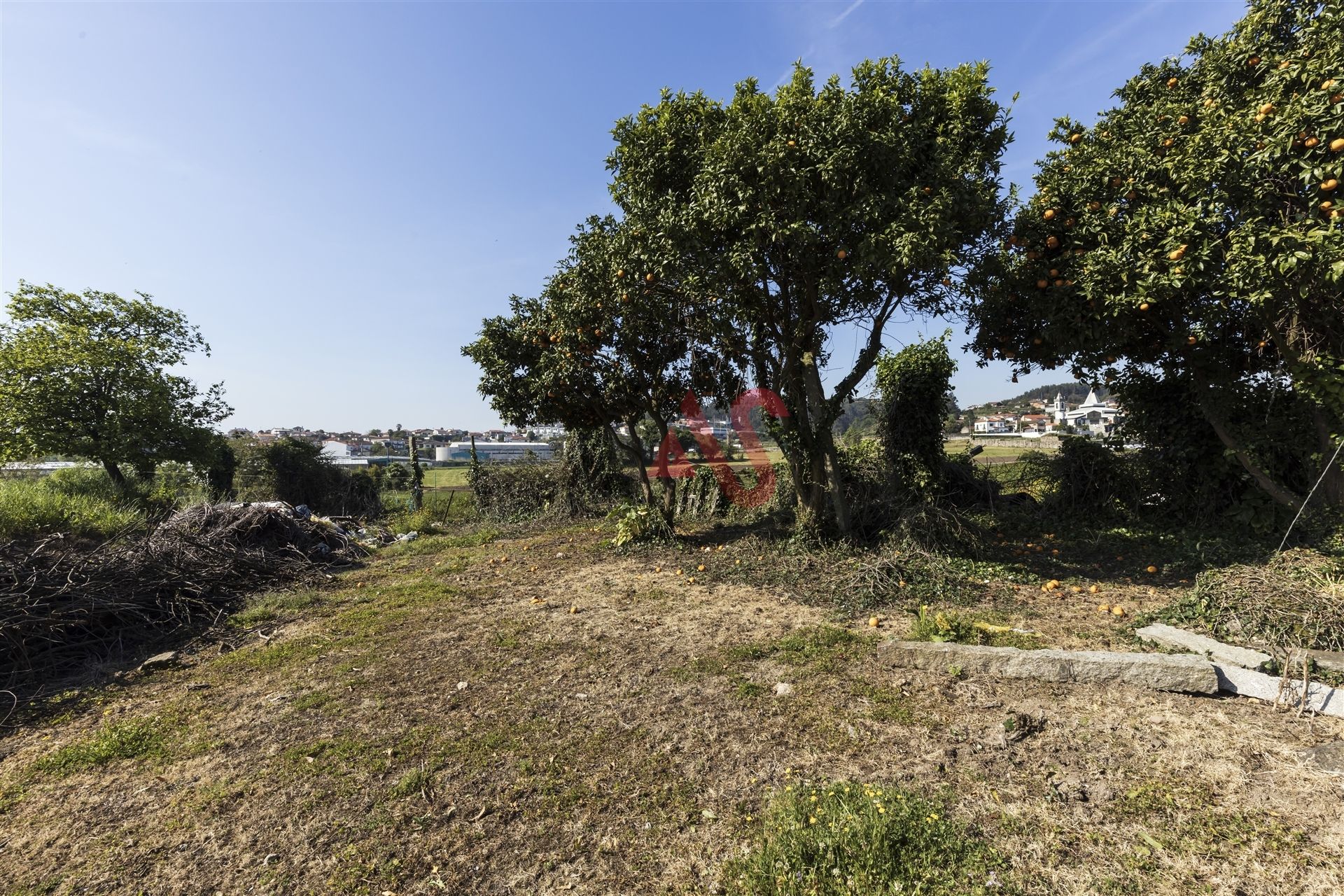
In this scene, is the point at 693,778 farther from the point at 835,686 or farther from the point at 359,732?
the point at 359,732

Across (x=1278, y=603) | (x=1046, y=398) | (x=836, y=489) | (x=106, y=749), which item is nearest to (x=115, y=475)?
(x=106, y=749)

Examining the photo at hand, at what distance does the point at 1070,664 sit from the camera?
3.56 m

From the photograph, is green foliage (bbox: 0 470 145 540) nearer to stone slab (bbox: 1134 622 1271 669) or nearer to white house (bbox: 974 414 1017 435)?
stone slab (bbox: 1134 622 1271 669)

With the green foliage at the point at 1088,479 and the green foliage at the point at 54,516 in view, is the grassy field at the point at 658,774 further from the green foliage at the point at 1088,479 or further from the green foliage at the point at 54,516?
the green foliage at the point at 1088,479

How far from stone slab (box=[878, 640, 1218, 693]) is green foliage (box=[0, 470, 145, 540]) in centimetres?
930

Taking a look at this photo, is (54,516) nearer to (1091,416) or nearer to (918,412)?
(918,412)

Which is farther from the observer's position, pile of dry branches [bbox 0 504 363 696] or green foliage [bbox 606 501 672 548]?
green foliage [bbox 606 501 672 548]

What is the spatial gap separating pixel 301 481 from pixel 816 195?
1379cm

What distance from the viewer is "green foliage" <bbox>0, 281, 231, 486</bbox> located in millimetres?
11789

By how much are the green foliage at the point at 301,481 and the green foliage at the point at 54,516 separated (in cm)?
477

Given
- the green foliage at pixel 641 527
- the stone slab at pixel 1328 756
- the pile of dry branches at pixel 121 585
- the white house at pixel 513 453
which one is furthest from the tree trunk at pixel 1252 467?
the white house at pixel 513 453

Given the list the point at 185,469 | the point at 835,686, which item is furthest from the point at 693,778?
the point at 185,469

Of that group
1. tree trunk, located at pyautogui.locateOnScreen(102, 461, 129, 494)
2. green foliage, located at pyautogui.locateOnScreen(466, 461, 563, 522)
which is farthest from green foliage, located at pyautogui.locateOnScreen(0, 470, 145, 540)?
green foliage, located at pyautogui.locateOnScreen(466, 461, 563, 522)

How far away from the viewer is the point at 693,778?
2768 mm
